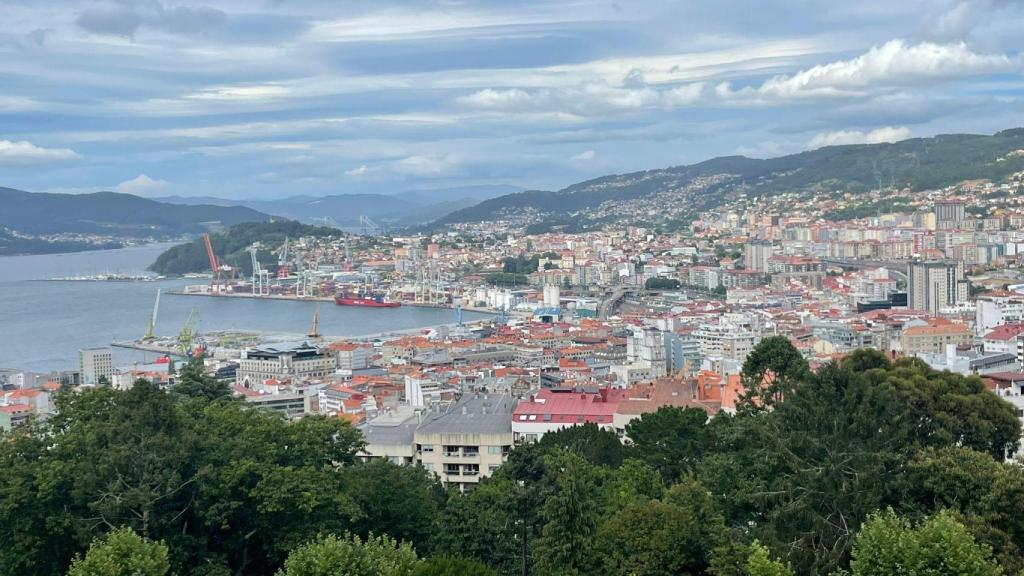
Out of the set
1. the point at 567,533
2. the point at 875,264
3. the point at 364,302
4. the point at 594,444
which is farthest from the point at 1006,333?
the point at 364,302

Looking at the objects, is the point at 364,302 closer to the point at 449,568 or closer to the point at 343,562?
the point at 343,562

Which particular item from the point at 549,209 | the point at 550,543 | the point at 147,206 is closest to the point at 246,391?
the point at 550,543

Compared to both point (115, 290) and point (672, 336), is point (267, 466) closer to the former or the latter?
point (672, 336)

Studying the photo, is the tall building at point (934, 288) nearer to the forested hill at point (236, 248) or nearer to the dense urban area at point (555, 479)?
the dense urban area at point (555, 479)

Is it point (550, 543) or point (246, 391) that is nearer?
point (550, 543)

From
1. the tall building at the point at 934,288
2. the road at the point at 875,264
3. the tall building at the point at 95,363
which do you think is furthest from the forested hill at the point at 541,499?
the road at the point at 875,264

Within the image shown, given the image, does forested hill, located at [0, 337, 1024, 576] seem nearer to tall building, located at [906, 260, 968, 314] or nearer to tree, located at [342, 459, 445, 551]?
tree, located at [342, 459, 445, 551]
